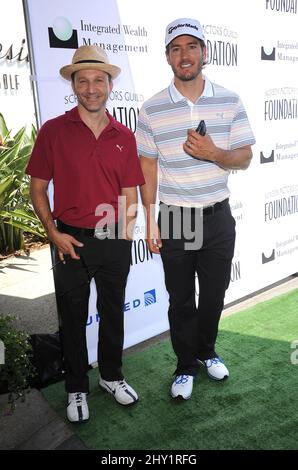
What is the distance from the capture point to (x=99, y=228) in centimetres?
240

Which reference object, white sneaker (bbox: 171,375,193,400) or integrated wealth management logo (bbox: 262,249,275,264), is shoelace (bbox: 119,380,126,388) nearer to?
white sneaker (bbox: 171,375,193,400)

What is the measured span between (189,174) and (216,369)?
134 centimetres

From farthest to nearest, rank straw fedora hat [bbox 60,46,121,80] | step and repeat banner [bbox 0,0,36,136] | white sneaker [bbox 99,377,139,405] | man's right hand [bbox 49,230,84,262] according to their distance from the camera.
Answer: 1. step and repeat banner [bbox 0,0,36,136]
2. white sneaker [bbox 99,377,139,405]
3. man's right hand [bbox 49,230,84,262]
4. straw fedora hat [bbox 60,46,121,80]

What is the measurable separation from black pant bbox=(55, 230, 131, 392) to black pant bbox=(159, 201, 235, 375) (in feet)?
0.99

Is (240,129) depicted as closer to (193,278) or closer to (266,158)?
(193,278)

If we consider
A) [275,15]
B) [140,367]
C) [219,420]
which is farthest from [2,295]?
[275,15]

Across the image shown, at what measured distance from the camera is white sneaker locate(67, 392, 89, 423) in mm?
2596

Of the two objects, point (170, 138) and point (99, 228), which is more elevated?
point (170, 138)

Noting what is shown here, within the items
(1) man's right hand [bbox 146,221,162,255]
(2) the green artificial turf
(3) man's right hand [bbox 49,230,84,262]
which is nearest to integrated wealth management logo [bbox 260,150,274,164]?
(2) the green artificial turf

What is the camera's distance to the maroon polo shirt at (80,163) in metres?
2.29

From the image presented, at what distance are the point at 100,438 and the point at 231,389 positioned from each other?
91 cm

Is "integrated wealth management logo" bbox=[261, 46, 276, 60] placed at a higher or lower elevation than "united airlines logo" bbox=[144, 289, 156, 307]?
higher
